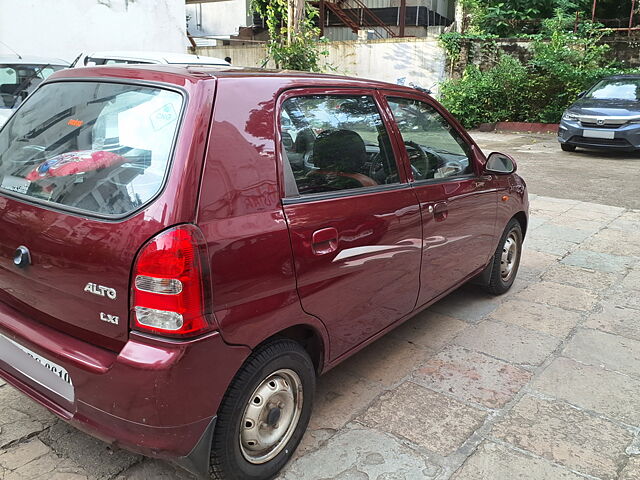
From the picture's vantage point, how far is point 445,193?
3.44m

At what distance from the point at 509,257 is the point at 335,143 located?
2.45 meters

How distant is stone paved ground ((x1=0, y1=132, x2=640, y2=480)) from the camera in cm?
254

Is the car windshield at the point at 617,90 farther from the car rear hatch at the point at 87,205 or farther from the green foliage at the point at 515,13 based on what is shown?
the car rear hatch at the point at 87,205

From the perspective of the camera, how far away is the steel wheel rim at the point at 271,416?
7.55ft

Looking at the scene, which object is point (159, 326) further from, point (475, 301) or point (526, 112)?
point (526, 112)

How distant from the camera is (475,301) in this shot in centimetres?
454

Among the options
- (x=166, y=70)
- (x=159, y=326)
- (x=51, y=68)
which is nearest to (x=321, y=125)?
(x=166, y=70)

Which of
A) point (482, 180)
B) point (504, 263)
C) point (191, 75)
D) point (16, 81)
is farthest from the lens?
point (16, 81)

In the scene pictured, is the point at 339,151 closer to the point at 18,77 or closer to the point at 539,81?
the point at 18,77

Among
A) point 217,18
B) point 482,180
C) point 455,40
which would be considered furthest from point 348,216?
point 217,18

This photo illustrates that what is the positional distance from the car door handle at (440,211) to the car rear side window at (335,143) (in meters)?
0.38

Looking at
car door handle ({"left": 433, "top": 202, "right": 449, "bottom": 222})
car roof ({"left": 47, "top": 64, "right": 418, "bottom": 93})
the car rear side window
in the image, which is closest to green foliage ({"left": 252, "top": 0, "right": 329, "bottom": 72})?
car door handle ({"left": 433, "top": 202, "right": 449, "bottom": 222})

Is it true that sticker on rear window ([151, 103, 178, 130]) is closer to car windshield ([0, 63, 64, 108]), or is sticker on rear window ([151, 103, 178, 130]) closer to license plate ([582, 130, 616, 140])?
car windshield ([0, 63, 64, 108])

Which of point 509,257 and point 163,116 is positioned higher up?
point 163,116
